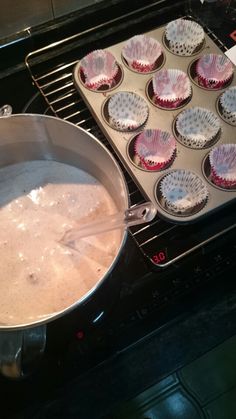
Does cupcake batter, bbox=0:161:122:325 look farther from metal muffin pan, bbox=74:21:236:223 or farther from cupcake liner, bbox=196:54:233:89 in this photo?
cupcake liner, bbox=196:54:233:89

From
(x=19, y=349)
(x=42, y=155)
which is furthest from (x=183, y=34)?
(x=19, y=349)

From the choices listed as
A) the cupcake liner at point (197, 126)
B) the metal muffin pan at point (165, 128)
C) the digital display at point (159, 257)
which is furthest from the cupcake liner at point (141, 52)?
the digital display at point (159, 257)

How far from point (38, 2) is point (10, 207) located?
49cm

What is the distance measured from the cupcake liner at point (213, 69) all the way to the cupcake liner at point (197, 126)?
9 centimetres

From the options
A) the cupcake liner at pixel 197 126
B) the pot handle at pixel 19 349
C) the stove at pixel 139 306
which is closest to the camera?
the pot handle at pixel 19 349

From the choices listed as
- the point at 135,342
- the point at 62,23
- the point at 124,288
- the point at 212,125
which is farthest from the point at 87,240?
the point at 62,23

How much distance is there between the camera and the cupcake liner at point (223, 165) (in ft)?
3.05

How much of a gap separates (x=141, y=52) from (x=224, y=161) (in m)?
0.33

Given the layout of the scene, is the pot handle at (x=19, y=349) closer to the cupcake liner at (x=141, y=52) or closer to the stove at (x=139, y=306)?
the stove at (x=139, y=306)

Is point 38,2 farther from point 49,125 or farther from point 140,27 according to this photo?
point 49,125

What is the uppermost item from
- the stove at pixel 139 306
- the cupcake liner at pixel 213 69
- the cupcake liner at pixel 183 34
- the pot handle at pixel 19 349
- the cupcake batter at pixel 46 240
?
the cupcake liner at pixel 183 34

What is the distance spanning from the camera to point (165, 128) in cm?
98

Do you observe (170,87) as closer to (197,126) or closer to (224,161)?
(197,126)

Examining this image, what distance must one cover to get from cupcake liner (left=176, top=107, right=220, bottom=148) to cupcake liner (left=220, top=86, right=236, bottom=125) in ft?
0.09
